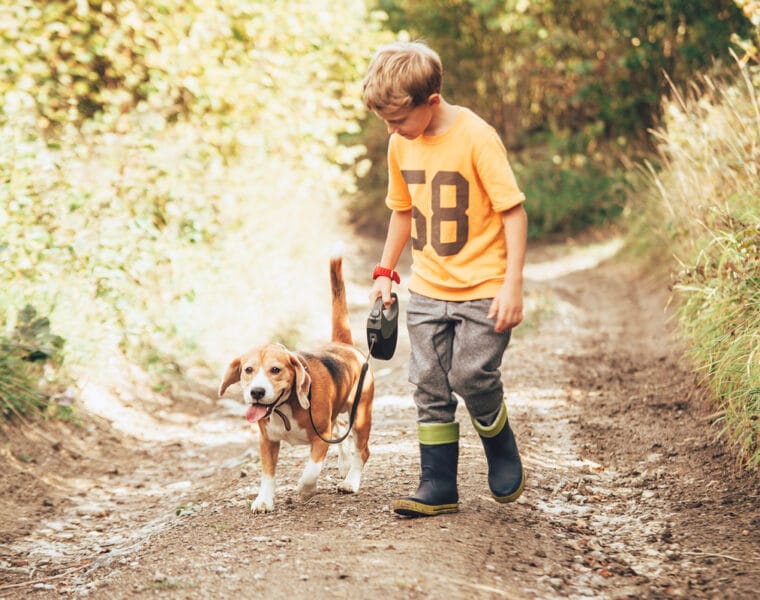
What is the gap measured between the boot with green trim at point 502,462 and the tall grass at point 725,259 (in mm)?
1155

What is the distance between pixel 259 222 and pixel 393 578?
7.54 meters

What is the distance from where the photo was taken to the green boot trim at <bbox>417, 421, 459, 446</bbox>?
147 inches

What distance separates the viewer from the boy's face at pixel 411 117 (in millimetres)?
3422

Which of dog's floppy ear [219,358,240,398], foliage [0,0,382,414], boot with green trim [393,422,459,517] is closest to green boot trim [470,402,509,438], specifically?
boot with green trim [393,422,459,517]

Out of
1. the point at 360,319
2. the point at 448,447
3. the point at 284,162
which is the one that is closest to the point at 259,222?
the point at 284,162

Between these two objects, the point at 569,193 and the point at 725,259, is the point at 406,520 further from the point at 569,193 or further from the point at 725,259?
the point at 569,193

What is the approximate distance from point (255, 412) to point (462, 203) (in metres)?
1.26

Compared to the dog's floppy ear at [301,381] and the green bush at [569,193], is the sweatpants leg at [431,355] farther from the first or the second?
the green bush at [569,193]

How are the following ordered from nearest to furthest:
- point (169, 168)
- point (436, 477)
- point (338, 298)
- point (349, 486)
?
1. point (436, 477)
2. point (349, 486)
3. point (338, 298)
4. point (169, 168)

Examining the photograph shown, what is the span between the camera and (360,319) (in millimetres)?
10766

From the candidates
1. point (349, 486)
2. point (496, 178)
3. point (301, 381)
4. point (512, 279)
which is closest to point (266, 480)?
point (349, 486)

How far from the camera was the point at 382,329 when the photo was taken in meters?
3.78

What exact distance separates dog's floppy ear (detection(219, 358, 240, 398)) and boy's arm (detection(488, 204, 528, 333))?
1.27m

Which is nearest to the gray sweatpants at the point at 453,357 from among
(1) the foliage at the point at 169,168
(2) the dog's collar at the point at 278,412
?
(2) the dog's collar at the point at 278,412
